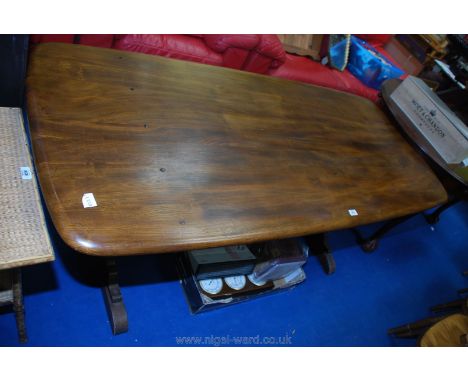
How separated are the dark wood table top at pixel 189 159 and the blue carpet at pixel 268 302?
803mm

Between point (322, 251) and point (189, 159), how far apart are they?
1.38m

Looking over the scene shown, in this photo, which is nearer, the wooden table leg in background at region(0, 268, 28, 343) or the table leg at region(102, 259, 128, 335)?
the wooden table leg in background at region(0, 268, 28, 343)

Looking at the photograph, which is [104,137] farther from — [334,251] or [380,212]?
[334,251]

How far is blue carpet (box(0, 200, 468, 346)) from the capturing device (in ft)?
4.96

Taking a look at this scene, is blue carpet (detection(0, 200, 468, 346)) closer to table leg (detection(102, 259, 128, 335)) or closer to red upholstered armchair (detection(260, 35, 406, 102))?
table leg (detection(102, 259, 128, 335))

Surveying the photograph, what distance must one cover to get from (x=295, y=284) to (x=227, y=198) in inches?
41.9

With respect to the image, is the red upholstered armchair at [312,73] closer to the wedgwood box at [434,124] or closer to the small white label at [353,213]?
the wedgwood box at [434,124]

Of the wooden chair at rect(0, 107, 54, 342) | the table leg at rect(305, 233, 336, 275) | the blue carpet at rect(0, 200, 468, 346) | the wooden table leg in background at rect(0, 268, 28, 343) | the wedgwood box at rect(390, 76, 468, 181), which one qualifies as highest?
the wedgwood box at rect(390, 76, 468, 181)

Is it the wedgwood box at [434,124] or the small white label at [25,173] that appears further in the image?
the wedgwood box at [434,124]

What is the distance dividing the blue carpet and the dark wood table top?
803 millimetres

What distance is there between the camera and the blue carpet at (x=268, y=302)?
4.96ft

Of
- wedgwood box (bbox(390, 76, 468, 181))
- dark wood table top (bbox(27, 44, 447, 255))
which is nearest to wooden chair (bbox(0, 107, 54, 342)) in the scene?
dark wood table top (bbox(27, 44, 447, 255))

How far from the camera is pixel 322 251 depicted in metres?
2.26

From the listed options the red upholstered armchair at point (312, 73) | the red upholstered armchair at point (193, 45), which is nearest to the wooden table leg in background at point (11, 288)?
the red upholstered armchair at point (193, 45)
